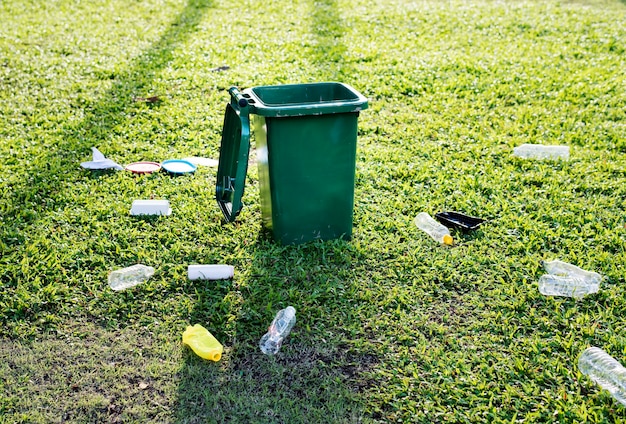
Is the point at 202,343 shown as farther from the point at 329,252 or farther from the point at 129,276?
the point at 329,252

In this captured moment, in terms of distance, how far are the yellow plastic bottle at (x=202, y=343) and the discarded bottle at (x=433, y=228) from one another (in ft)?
5.05

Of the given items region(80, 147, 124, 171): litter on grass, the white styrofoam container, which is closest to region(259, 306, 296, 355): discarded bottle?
the white styrofoam container

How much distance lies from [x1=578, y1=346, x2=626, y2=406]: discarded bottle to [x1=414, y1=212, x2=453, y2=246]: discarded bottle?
108cm

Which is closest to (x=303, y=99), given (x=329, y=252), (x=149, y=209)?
(x=329, y=252)

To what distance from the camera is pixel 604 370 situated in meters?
2.71

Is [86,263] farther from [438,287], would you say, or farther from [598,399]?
[598,399]

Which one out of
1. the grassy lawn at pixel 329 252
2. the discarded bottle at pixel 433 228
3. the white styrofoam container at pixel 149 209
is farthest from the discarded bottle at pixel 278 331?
the white styrofoam container at pixel 149 209

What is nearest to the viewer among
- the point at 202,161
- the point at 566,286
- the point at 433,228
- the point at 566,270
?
the point at 566,286

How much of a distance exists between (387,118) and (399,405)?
3.30 metres

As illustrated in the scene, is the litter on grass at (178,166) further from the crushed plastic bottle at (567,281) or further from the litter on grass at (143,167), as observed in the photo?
the crushed plastic bottle at (567,281)

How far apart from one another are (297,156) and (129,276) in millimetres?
1130

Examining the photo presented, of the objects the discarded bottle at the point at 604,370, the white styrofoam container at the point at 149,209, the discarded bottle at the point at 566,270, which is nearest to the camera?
the discarded bottle at the point at 604,370

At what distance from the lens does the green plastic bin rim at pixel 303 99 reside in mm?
3105

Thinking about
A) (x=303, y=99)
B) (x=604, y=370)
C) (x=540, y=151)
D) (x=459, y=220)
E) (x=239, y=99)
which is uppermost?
(x=239, y=99)
